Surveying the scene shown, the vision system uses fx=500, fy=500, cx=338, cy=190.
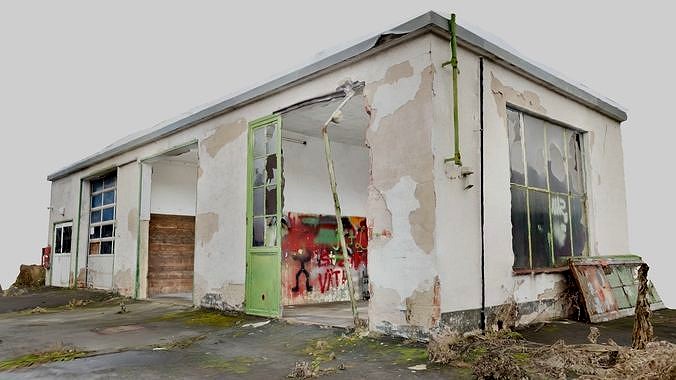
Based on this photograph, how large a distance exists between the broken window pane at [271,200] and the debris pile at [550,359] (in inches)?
121

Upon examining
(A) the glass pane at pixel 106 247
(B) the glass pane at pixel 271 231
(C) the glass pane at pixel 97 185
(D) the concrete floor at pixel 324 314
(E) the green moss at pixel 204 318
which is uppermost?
(C) the glass pane at pixel 97 185

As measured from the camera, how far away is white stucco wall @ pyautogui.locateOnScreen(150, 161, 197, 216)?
11.1 metres

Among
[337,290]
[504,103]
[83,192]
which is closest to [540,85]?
[504,103]

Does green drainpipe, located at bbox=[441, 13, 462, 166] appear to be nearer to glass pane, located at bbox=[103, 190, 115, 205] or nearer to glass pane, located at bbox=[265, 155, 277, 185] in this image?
glass pane, located at bbox=[265, 155, 277, 185]

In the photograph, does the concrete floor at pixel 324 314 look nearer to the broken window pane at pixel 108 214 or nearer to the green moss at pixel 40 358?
the green moss at pixel 40 358

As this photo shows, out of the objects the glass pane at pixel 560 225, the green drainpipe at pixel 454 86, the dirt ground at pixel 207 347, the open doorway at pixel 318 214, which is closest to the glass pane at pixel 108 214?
the dirt ground at pixel 207 347

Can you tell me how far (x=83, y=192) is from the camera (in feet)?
40.1

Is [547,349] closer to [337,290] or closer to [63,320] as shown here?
[337,290]

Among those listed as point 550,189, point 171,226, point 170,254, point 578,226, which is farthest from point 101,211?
point 578,226

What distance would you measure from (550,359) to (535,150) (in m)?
3.50

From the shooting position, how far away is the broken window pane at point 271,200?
22.8 feet

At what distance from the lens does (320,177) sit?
9.63 m

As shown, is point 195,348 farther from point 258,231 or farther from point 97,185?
point 97,185

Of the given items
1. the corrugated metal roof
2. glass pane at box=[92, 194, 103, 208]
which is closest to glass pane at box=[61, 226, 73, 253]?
glass pane at box=[92, 194, 103, 208]
